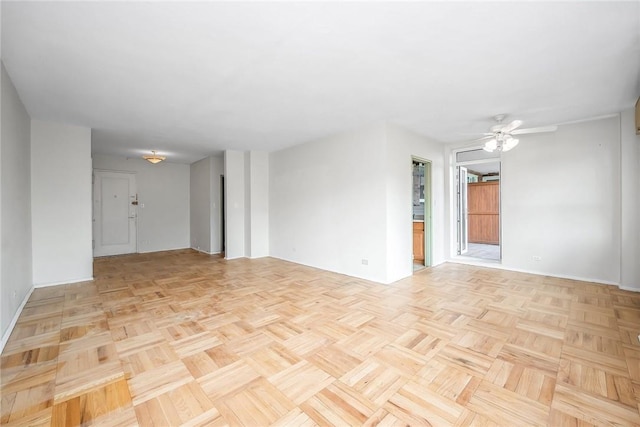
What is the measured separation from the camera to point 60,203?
420 cm

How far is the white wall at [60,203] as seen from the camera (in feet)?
13.2

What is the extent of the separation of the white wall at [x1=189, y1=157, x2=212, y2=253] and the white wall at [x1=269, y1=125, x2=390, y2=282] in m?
1.91

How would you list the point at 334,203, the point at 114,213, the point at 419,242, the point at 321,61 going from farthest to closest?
the point at 114,213 → the point at 419,242 → the point at 334,203 → the point at 321,61

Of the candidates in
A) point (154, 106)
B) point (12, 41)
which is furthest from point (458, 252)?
point (12, 41)

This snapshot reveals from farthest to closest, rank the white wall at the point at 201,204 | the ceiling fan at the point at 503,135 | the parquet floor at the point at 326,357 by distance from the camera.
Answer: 1. the white wall at the point at 201,204
2. the ceiling fan at the point at 503,135
3. the parquet floor at the point at 326,357

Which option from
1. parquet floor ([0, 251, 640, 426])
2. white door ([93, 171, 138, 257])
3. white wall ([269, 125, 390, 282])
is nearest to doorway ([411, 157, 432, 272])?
white wall ([269, 125, 390, 282])

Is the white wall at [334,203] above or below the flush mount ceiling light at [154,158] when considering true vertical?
below

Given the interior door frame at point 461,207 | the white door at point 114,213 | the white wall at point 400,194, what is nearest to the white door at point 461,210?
the interior door frame at point 461,207

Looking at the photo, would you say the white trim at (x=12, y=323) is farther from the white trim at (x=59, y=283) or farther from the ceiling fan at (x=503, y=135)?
the ceiling fan at (x=503, y=135)

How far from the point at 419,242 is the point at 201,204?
18.9 feet

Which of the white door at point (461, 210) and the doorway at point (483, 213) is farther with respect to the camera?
the doorway at point (483, 213)

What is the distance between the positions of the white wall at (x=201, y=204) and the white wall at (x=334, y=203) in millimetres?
1911

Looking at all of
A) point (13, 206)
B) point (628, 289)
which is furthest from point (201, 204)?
point (628, 289)

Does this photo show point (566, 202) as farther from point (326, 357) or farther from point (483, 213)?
point (326, 357)
